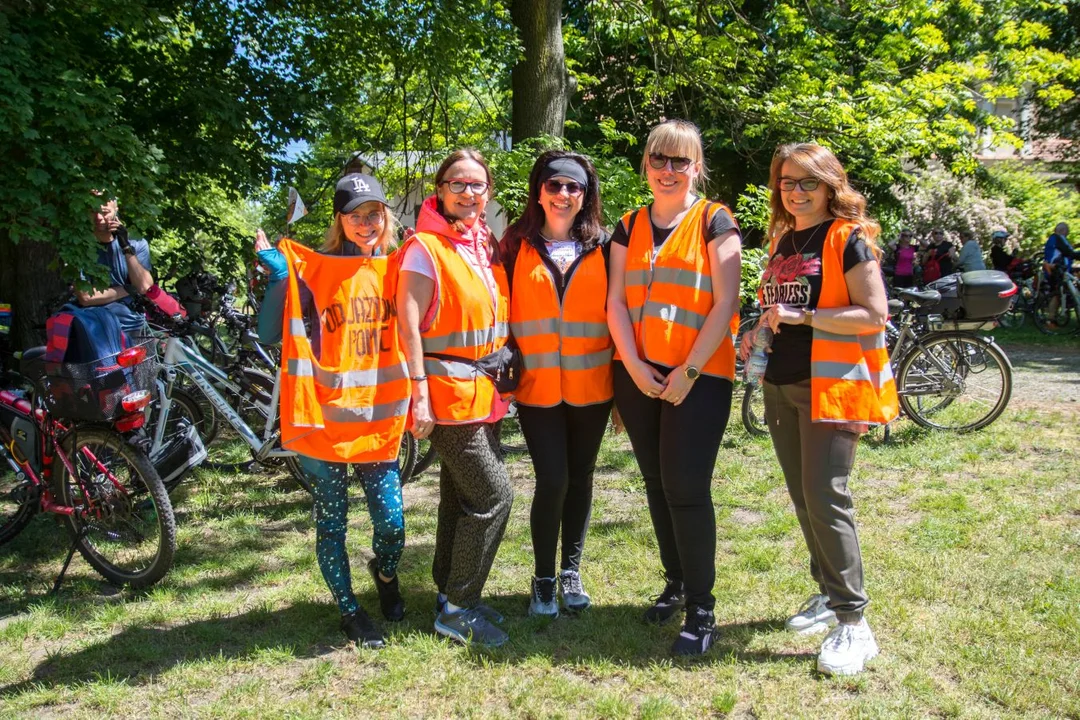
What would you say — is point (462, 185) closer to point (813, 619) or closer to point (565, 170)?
point (565, 170)

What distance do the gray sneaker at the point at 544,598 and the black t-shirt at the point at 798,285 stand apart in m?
1.28

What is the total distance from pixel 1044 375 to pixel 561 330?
8078mm

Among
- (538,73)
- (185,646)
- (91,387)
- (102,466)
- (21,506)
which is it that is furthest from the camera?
(538,73)

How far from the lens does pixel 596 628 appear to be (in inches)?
135

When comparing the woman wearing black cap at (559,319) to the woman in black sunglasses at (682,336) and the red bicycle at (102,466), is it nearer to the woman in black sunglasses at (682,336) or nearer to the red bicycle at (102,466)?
the woman in black sunglasses at (682,336)

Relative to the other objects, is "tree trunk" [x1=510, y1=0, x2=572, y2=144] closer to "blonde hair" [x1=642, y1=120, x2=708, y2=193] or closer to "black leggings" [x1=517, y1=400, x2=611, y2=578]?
"blonde hair" [x1=642, y1=120, x2=708, y2=193]

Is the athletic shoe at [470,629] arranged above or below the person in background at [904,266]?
below

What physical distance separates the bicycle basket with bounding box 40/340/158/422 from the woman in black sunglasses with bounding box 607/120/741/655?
92.6 inches

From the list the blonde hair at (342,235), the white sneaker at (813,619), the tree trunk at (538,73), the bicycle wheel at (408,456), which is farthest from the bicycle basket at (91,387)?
the tree trunk at (538,73)

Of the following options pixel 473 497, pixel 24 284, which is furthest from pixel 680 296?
pixel 24 284

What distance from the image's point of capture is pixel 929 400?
6672 millimetres

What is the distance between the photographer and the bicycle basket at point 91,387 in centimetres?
380

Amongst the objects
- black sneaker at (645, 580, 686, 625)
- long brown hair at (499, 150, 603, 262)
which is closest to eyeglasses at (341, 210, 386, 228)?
long brown hair at (499, 150, 603, 262)

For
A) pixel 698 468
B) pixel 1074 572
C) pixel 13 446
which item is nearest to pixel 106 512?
pixel 13 446
